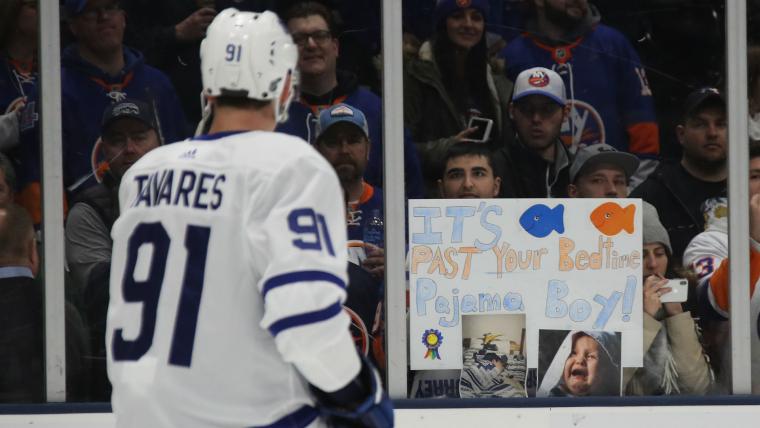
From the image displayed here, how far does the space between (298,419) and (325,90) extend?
9.56 feet

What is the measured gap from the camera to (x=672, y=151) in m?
5.29

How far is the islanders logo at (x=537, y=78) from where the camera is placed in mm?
5246

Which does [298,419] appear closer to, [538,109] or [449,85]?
[449,85]

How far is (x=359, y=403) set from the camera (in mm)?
2447

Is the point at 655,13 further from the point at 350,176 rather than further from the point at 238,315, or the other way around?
the point at 238,315

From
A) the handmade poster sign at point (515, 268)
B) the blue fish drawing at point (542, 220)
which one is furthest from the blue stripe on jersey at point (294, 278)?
the blue fish drawing at point (542, 220)

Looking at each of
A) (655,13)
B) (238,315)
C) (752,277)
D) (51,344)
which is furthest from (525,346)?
(238,315)

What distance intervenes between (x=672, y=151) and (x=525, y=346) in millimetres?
1110

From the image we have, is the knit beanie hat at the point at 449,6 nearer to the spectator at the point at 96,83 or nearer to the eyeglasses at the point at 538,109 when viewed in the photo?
the eyeglasses at the point at 538,109

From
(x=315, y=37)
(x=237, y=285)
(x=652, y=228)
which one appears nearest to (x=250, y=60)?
(x=237, y=285)

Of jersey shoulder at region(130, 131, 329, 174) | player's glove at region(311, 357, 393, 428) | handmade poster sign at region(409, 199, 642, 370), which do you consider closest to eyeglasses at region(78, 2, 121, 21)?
handmade poster sign at region(409, 199, 642, 370)

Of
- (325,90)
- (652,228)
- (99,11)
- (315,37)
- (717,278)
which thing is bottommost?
(717,278)

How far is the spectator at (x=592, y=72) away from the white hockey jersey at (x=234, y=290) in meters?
2.95

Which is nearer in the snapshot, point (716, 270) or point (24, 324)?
point (24, 324)
